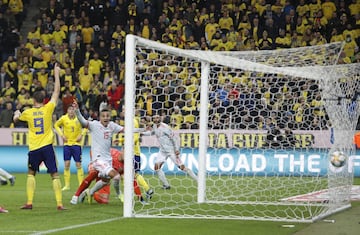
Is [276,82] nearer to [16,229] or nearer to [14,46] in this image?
[16,229]

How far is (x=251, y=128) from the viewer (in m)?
18.3

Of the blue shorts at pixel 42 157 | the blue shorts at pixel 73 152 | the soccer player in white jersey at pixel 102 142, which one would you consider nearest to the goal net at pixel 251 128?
the soccer player in white jersey at pixel 102 142

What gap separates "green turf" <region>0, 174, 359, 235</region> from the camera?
36.2ft

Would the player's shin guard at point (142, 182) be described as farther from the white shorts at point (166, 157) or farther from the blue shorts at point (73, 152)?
the blue shorts at point (73, 152)

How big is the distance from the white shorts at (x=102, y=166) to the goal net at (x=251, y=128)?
0.82 metres

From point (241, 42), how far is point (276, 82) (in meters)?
10.3

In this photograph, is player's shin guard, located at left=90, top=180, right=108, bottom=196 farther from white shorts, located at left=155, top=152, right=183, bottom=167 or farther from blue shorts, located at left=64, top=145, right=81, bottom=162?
blue shorts, located at left=64, top=145, right=81, bottom=162

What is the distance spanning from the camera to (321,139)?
49.4 ft

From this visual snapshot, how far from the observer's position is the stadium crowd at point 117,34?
2575 centimetres

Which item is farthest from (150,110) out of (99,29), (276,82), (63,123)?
(99,29)


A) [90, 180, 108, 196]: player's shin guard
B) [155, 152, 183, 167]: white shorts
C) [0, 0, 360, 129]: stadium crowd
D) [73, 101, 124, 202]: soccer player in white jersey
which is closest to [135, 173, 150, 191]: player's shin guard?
[73, 101, 124, 202]: soccer player in white jersey

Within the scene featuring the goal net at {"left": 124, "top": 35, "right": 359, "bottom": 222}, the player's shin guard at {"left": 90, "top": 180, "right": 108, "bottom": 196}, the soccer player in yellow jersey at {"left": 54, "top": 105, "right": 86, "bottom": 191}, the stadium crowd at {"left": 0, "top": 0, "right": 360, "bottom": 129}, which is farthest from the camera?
the stadium crowd at {"left": 0, "top": 0, "right": 360, "bottom": 129}

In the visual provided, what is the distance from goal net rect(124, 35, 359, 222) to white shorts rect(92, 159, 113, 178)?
0.82m

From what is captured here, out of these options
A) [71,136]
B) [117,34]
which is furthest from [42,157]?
[117,34]
